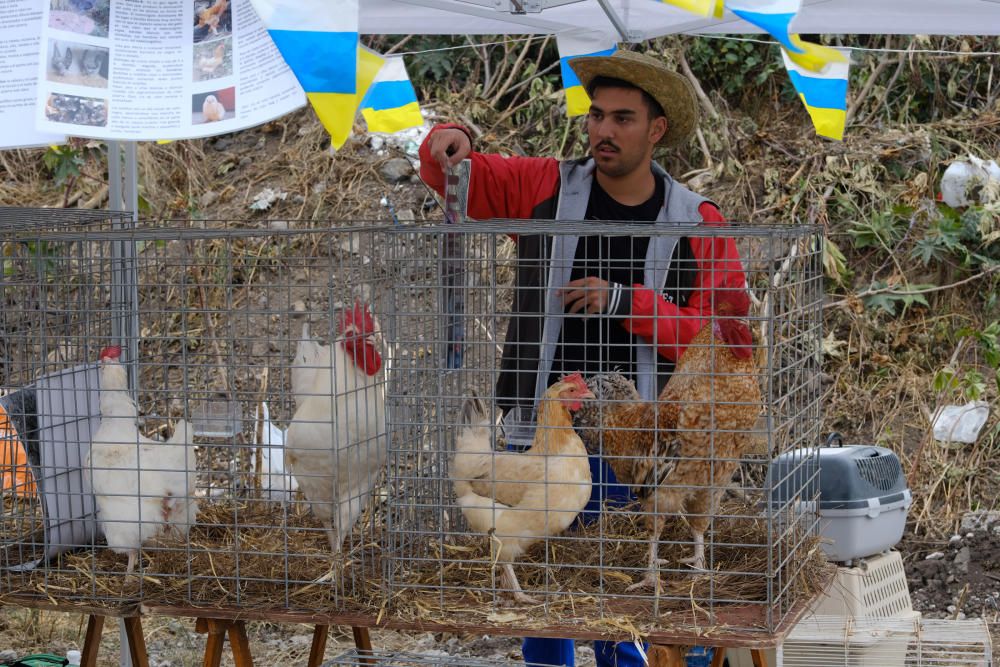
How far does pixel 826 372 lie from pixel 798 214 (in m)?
1.05

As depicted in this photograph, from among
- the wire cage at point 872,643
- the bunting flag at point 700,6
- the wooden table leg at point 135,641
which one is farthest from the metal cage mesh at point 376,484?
the wire cage at point 872,643

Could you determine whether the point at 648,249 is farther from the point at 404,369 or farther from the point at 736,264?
the point at 404,369

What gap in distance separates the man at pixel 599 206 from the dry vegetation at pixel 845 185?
91.1 inches

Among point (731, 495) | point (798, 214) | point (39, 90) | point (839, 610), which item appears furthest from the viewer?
point (798, 214)

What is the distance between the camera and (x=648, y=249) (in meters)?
3.00

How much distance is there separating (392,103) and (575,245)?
4.19ft

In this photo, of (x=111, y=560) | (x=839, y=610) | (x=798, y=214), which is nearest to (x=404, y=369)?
(x=111, y=560)

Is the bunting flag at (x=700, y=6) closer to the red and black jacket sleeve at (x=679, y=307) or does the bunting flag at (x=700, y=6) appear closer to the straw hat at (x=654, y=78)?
the red and black jacket sleeve at (x=679, y=307)

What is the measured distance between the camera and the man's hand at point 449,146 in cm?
324

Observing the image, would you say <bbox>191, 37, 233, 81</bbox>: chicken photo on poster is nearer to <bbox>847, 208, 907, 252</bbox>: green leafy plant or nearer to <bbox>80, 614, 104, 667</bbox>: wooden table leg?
<bbox>80, 614, 104, 667</bbox>: wooden table leg

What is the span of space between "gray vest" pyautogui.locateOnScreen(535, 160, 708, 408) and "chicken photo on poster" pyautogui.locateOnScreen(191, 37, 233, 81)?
958mm

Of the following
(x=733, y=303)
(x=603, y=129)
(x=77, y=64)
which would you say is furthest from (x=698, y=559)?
(x=77, y=64)

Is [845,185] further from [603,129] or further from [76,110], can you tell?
[76,110]

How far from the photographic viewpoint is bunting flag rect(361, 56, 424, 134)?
161 inches
